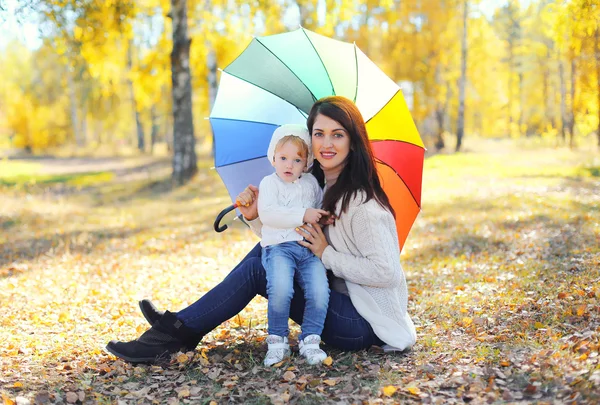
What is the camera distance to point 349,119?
3502 mm

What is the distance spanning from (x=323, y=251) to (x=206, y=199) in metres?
9.49

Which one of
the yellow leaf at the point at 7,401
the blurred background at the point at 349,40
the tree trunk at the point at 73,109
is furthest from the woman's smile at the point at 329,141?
the tree trunk at the point at 73,109

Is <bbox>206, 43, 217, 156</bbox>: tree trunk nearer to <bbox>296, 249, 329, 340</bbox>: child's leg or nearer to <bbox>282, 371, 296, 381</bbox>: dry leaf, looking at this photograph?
<bbox>296, 249, 329, 340</bbox>: child's leg

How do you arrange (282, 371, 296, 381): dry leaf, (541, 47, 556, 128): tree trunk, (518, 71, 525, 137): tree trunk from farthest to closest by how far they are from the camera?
1. (518, 71, 525, 137): tree trunk
2. (541, 47, 556, 128): tree trunk
3. (282, 371, 296, 381): dry leaf

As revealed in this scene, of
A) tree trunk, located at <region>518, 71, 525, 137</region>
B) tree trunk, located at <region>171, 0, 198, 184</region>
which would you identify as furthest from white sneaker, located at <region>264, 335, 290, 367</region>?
tree trunk, located at <region>518, 71, 525, 137</region>

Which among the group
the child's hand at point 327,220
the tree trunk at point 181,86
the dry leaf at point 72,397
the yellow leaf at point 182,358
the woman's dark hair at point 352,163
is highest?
the tree trunk at point 181,86

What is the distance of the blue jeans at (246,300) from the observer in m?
3.62

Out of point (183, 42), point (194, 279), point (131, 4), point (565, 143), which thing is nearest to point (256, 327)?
point (194, 279)

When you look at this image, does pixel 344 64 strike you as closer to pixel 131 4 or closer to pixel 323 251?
pixel 323 251

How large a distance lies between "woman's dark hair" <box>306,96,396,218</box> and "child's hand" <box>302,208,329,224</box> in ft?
0.24

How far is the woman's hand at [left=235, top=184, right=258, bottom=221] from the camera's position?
12.5 feet

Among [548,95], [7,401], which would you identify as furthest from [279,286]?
[548,95]

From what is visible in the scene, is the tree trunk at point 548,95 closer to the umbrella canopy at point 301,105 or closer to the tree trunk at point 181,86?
the tree trunk at point 181,86

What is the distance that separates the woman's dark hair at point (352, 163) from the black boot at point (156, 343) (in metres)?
1.19
